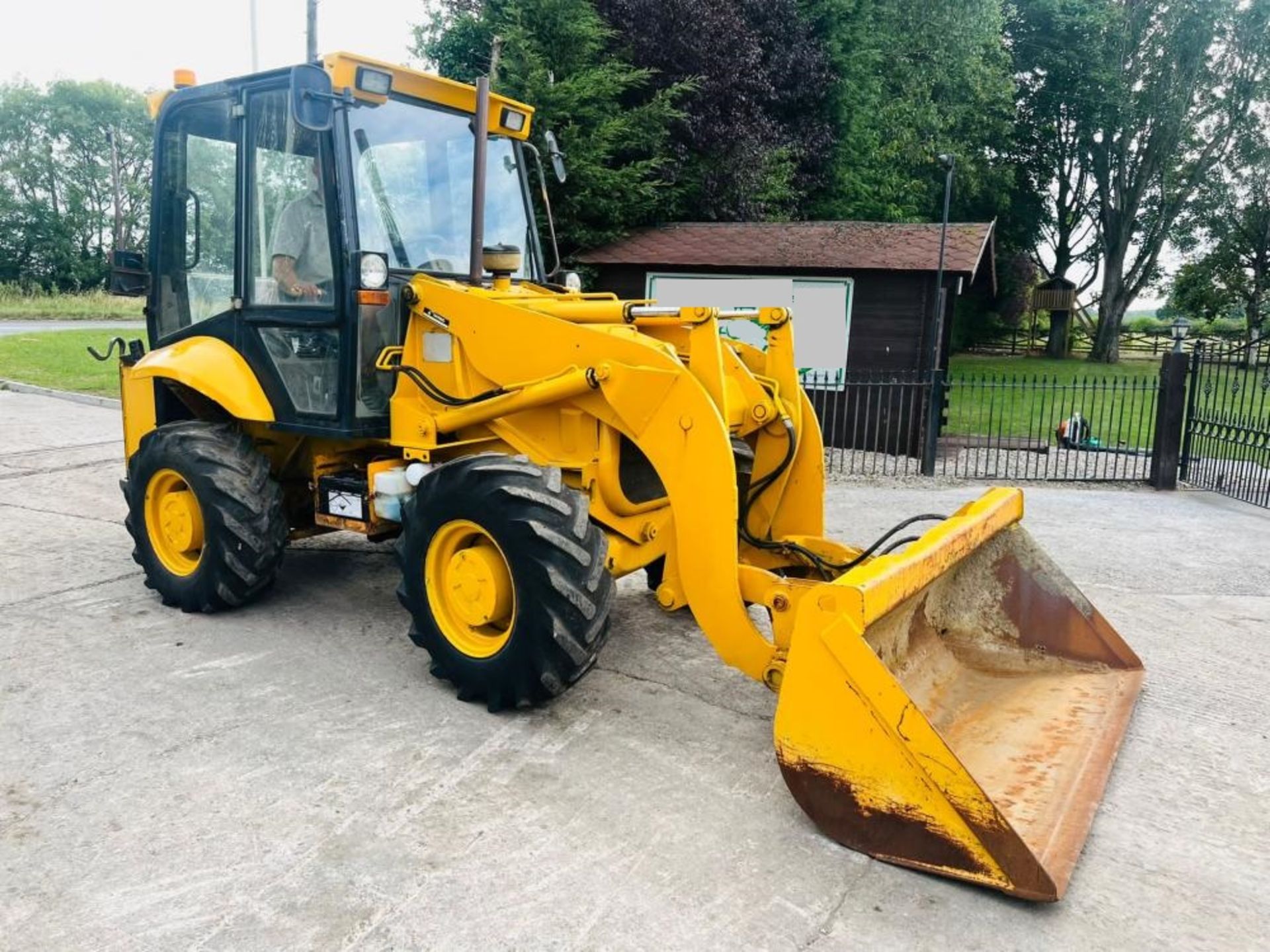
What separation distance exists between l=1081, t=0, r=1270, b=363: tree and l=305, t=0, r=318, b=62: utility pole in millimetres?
25887

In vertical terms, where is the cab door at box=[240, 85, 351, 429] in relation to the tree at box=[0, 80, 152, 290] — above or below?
below

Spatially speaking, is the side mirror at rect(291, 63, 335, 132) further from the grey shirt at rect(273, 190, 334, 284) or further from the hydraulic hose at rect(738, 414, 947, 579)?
the hydraulic hose at rect(738, 414, 947, 579)

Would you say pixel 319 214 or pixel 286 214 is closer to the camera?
pixel 319 214

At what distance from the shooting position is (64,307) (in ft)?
103

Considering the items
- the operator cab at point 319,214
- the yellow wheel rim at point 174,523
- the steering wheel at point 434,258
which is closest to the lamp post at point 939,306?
the operator cab at point 319,214

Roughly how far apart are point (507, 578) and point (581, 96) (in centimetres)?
1072

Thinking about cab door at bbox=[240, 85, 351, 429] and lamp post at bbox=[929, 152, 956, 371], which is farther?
lamp post at bbox=[929, 152, 956, 371]

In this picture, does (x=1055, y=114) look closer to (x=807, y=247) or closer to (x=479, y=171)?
(x=807, y=247)

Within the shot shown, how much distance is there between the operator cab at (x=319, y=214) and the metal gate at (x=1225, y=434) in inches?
279

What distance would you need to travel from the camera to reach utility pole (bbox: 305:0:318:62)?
620 centimetres

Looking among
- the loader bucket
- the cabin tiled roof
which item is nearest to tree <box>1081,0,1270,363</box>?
the cabin tiled roof

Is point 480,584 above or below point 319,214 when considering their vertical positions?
below

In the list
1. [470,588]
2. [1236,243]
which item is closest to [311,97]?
[470,588]

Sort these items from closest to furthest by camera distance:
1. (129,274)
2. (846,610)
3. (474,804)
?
(846,610) → (474,804) → (129,274)
